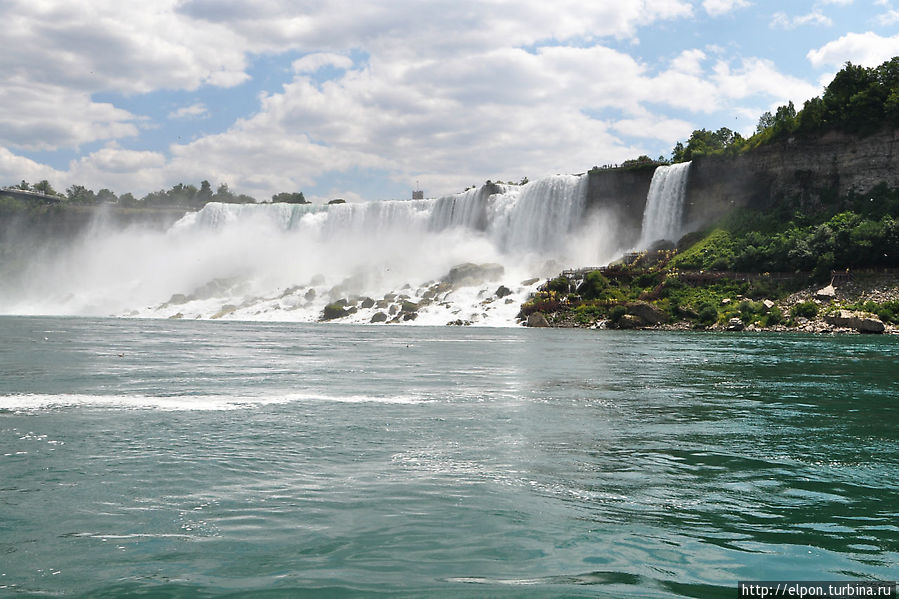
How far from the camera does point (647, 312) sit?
52781mm

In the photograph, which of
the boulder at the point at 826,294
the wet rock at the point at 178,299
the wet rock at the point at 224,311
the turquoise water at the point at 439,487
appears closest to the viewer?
the turquoise water at the point at 439,487

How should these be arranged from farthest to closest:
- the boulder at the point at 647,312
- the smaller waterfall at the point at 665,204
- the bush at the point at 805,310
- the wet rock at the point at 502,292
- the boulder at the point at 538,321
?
the smaller waterfall at the point at 665,204, the wet rock at the point at 502,292, the boulder at the point at 538,321, the boulder at the point at 647,312, the bush at the point at 805,310

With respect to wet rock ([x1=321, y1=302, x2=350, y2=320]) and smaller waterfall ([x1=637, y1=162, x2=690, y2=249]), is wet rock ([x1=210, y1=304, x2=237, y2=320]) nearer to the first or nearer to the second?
wet rock ([x1=321, y1=302, x2=350, y2=320])

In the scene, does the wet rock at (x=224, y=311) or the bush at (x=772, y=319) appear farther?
the wet rock at (x=224, y=311)

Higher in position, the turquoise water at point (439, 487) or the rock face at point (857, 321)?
the rock face at point (857, 321)

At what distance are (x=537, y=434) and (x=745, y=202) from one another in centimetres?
6358

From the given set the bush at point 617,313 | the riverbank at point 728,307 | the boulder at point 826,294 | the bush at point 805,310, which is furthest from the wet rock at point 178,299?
the boulder at point 826,294

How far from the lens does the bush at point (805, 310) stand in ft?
157

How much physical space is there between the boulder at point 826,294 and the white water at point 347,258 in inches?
892

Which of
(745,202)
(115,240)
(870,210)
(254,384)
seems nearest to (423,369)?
(254,384)

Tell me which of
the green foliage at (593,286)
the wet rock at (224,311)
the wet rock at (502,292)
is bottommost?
the wet rock at (224,311)

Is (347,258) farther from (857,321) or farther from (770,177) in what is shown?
(857,321)

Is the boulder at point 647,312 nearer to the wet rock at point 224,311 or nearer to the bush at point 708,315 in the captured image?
the bush at point 708,315

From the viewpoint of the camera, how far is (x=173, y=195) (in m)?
166
